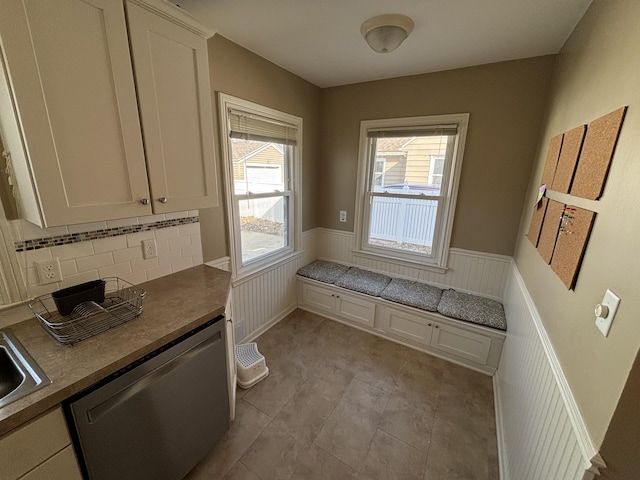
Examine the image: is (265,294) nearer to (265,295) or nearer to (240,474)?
(265,295)

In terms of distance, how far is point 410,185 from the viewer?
2697mm

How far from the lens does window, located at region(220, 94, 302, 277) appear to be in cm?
205

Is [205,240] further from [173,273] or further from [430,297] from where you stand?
[430,297]

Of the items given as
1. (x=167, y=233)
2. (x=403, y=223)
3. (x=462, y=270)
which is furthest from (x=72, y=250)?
(x=462, y=270)

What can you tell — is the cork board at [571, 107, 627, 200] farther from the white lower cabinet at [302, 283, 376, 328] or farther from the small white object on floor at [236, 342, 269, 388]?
the small white object on floor at [236, 342, 269, 388]

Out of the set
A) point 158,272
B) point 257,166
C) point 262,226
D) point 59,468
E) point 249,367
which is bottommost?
point 249,367

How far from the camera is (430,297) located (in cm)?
247

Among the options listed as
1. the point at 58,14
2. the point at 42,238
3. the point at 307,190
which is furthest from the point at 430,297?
the point at 58,14

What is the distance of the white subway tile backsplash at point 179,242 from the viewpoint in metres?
1.70

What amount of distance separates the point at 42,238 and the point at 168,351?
78 centimetres

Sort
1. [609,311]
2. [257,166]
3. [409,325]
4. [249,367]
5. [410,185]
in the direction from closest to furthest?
[609,311], [249,367], [257,166], [409,325], [410,185]

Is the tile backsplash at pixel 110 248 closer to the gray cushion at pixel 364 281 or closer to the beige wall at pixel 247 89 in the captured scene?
the beige wall at pixel 247 89

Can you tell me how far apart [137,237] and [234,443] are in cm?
137

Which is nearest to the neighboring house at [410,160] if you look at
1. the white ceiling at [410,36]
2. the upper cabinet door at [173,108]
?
the white ceiling at [410,36]
